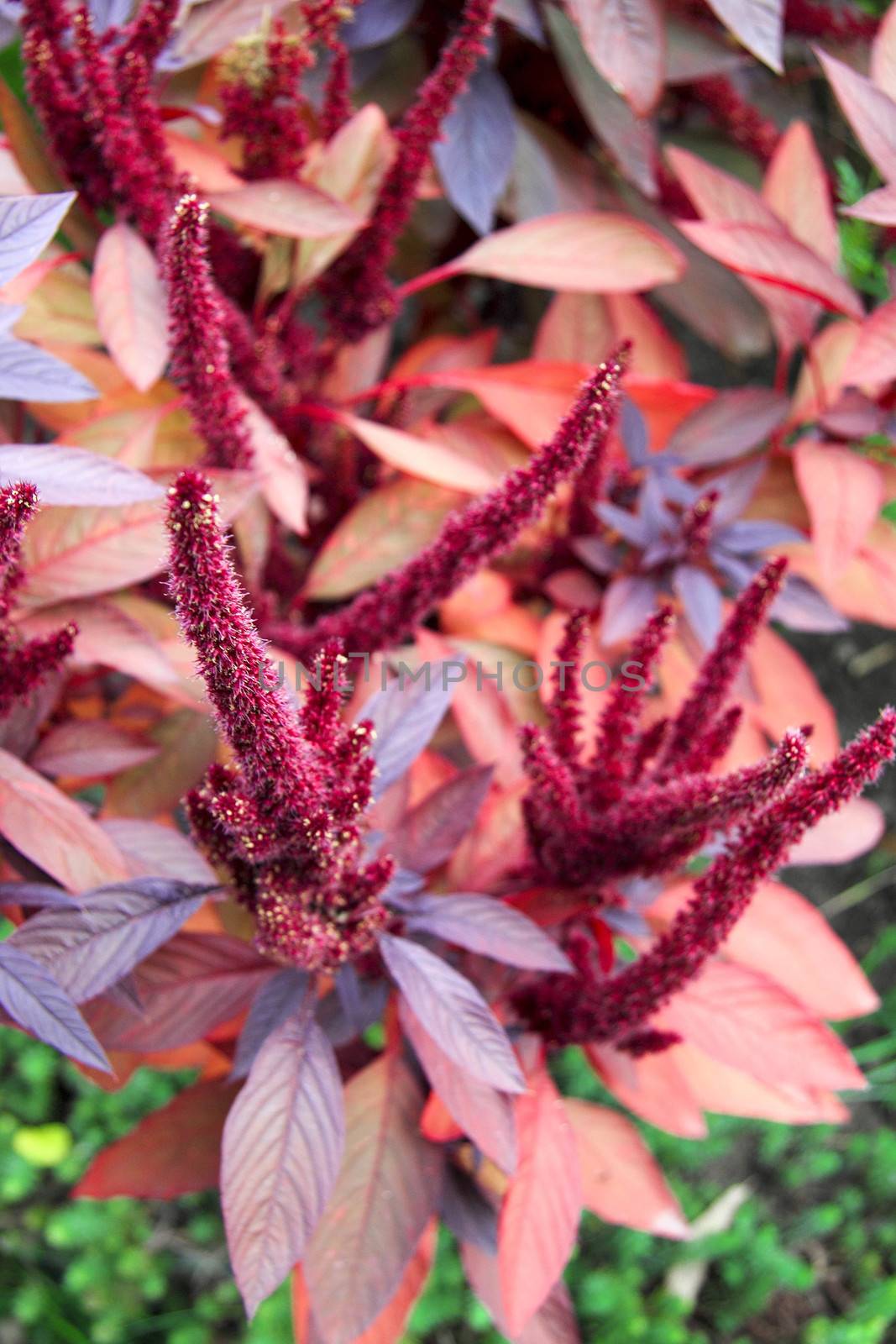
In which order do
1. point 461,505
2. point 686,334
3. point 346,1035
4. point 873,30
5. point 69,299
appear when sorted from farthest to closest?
point 686,334 < point 873,30 < point 461,505 < point 69,299 < point 346,1035

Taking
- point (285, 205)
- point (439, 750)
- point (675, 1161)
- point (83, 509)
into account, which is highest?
point (285, 205)

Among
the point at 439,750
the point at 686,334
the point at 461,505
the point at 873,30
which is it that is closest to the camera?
the point at 461,505

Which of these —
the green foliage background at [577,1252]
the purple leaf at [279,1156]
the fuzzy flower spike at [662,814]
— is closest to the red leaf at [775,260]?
the fuzzy flower spike at [662,814]

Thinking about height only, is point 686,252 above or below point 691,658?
above

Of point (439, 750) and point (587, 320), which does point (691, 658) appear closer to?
point (439, 750)

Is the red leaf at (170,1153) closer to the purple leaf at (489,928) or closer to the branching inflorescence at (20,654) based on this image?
the purple leaf at (489,928)

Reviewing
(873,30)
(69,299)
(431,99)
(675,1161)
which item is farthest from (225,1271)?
(873,30)

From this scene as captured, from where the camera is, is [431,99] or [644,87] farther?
[644,87]

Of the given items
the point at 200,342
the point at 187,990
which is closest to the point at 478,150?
the point at 200,342
